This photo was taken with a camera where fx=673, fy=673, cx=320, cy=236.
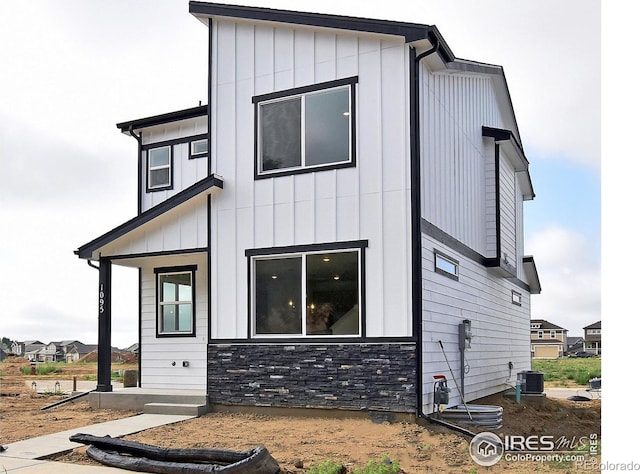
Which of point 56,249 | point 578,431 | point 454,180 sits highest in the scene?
point 454,180

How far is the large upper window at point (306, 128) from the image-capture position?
31.7ft

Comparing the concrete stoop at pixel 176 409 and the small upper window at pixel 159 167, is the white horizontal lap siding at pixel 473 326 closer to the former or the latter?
the concrete stoop at pixel 176 409

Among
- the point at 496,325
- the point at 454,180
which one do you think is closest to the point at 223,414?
the point at 454,180

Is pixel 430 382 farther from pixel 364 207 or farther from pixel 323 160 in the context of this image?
pixel 323 160

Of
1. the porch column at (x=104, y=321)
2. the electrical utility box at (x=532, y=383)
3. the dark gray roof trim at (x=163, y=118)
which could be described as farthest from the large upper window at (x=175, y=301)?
the electrical utility box at (x=532, y=383)

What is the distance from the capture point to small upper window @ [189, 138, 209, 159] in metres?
13.1

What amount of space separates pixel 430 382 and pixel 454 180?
357cm

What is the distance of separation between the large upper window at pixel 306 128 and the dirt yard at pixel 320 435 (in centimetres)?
364

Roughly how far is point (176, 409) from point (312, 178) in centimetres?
396

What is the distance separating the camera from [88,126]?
1384 cm

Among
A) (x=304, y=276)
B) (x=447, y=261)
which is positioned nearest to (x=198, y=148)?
(x=304, y=276)

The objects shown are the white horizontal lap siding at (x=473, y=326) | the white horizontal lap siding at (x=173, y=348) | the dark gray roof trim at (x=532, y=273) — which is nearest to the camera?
the white horizontal lap siding at (x=473, y=326)

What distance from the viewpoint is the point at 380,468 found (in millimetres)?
5957

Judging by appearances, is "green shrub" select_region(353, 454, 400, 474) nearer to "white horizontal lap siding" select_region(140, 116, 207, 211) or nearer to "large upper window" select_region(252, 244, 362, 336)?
"large upper window" select_region(252, 244, 362, 336)
